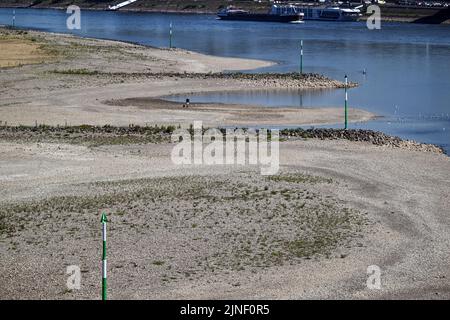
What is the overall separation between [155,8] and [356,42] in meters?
62.1

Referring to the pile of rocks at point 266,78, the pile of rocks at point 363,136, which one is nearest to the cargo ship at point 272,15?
the pile of rocks at point 266,78

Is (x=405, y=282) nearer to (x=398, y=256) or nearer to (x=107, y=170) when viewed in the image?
(x=398, y=256)

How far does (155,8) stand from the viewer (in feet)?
440

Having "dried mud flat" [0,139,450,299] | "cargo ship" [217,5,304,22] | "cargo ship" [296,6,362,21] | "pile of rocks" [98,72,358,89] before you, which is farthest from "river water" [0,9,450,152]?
"dried mud flat" [0,139,450,299]

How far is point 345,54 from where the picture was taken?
64.3m

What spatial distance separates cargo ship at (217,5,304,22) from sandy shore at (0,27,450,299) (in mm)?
77667

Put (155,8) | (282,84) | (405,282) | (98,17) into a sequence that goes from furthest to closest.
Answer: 1. (155,8)
2. (98,17)
3. (282,84)
4. (405,282)

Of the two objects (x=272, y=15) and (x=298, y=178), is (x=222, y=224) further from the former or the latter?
(x=272, y=15)

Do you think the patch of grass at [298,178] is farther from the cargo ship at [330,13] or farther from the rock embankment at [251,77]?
the cargo ship at [330,13]

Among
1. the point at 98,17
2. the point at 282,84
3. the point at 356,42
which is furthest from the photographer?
the point at 98,17

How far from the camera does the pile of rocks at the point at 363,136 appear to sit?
27953mm

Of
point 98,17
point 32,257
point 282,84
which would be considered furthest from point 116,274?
point 98,17

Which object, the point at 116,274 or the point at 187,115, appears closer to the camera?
the point at 116,274

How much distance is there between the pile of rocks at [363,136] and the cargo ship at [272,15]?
259 ft
